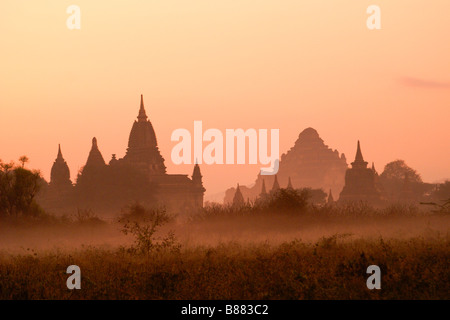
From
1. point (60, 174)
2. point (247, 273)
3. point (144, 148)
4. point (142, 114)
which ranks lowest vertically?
point (247, 273)

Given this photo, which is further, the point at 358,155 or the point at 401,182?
the point at 401,182

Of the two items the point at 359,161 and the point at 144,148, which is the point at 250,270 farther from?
the point at 359,161

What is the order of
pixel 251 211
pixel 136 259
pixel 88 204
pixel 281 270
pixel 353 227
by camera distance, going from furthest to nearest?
pixel 88 204
pixel 251 211
pixel 353 227
pixel 136 259
pixel 281 270

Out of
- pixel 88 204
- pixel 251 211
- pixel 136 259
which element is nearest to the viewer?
pixel 136 259

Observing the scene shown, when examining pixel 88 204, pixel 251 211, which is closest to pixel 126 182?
pixel 88 204

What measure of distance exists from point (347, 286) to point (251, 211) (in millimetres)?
16241

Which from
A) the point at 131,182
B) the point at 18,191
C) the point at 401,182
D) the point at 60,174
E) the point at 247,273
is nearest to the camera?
the point at 247,273

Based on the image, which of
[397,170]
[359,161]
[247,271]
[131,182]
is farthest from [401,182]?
[247,271]

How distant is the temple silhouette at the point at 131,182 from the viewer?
96.4 metres

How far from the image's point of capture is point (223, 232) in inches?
1049

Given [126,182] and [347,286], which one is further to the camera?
[126,182]

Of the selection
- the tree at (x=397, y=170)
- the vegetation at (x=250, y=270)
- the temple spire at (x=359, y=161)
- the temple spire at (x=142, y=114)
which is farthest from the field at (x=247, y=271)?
the tree at (x=397, y=170)

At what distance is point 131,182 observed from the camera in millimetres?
99500
